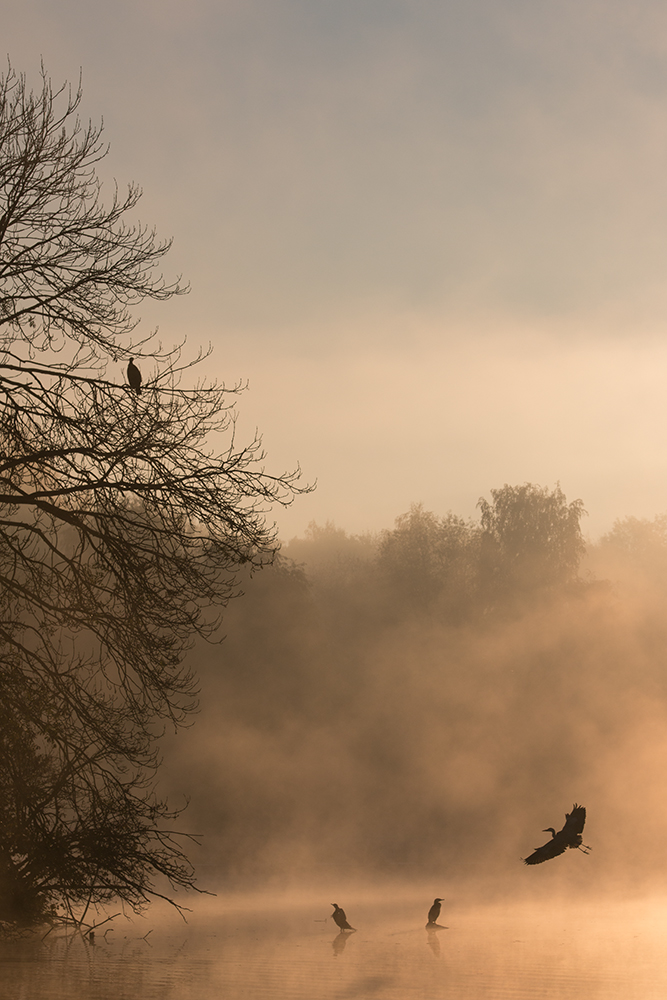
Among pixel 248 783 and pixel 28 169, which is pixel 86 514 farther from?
pixel 248 783

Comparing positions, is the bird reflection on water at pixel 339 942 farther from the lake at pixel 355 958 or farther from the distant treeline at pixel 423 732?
the distant treeline at pixel 423 732

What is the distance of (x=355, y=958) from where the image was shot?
13.8m

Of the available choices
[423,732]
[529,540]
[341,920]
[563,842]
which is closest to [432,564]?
[529,540]

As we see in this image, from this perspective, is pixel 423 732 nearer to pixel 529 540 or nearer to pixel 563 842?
pixel 529 540

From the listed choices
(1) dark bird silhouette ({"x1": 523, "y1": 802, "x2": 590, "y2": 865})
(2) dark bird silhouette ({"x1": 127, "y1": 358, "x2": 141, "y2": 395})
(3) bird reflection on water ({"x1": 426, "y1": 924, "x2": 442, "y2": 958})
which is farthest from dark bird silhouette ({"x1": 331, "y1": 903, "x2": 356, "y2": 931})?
(2) dark bird silhouette ({"x1": 127, "y1": 358, "x2": 141, "y2": 395})

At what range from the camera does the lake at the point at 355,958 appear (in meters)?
11.4

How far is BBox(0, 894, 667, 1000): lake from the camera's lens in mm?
11391

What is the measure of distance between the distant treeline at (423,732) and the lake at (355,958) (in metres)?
7.73

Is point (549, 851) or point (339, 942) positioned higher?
point (549, 851)

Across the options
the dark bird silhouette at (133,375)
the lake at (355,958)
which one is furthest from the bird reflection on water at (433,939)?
the dark bird silhouette at (133,375)

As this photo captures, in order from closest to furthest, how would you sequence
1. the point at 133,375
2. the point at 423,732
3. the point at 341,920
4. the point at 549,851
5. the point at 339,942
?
the point at 133,375 → the point at 549,851 → the point at 339,942 → the point at 341,920 → the point at 423,732

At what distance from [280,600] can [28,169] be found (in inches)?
1038

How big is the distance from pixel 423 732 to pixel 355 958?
73.2 ft

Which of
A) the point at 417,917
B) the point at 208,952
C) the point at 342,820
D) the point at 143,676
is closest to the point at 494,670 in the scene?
the point at 342,820
